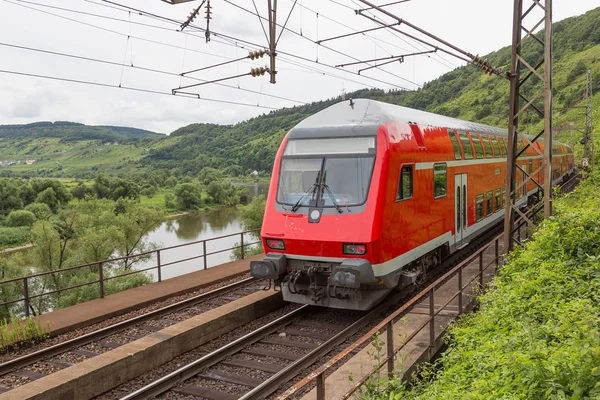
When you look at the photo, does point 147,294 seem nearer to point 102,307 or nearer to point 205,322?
point 102,307

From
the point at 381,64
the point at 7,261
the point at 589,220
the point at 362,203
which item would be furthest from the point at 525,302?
the point at 7,261

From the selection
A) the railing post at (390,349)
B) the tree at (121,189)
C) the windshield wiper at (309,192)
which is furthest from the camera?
the tree at (121,189)

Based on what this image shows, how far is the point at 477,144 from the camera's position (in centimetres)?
1445

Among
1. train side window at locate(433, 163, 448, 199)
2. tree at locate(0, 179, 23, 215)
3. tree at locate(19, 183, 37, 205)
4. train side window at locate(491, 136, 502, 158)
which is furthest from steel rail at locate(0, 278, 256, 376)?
tree at locate(19, 183, 37, 205)

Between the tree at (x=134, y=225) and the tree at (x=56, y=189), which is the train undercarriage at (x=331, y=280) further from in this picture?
the tree at (x=56, y=189)

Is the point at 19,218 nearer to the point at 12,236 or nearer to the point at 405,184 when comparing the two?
the point at 12,236

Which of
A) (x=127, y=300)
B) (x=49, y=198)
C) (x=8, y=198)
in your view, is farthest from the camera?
(x=49, y=198)

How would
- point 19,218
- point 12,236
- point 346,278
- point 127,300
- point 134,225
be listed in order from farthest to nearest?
point 19,218 → point 12,236 → point 134,225 → point 127,300 → point 346,278

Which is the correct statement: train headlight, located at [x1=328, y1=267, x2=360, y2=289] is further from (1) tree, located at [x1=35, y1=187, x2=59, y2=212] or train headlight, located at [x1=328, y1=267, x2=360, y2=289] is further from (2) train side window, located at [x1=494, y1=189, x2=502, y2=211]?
(1) tree, located at [x1=35, y1=187, x2=59, y2=212]

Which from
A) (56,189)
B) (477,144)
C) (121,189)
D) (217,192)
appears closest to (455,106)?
(217,192)

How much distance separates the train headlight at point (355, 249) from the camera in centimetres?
843

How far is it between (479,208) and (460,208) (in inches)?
83.8

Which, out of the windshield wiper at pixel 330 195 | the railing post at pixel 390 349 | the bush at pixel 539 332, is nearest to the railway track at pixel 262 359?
the railing post at pixel 390 349

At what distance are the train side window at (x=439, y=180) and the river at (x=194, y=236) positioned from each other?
1212 inches
